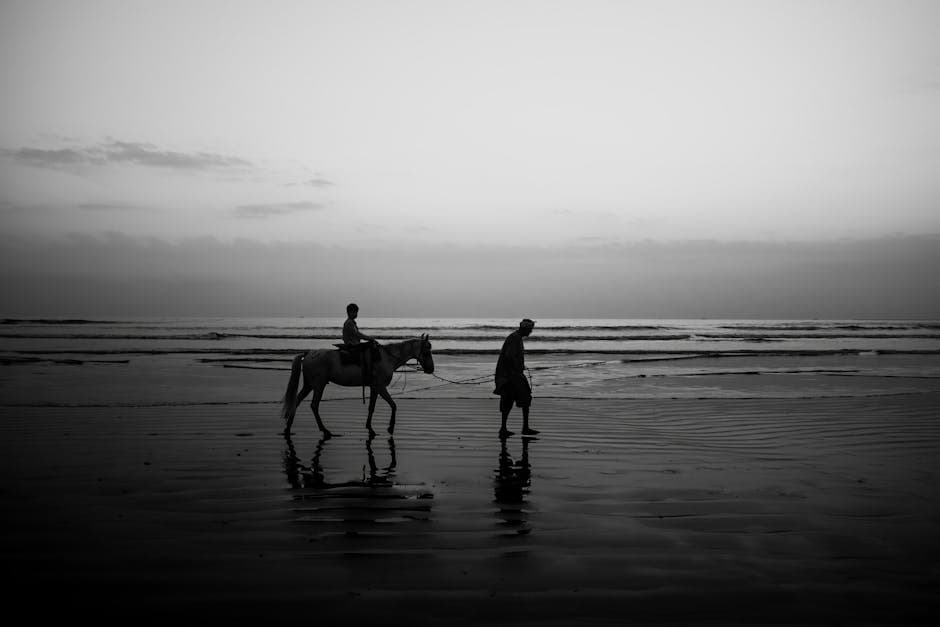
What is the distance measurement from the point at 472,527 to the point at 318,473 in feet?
10.0

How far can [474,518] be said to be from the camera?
19.5 ft

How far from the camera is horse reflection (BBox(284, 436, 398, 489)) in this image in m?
7.33

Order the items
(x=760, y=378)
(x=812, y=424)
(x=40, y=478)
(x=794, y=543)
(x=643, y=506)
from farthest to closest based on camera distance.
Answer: (x=760, y=378) < (x=812, y=424) < (x=40, y=478) < (x=643, y=506) < (x=794, y=543)

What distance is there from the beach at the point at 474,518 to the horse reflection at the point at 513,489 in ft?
0.13

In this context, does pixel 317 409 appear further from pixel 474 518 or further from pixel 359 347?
pixel 474 518

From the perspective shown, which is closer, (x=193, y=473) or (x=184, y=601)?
(x=184, y=601)

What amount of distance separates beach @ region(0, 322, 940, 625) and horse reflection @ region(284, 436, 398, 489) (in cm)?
6

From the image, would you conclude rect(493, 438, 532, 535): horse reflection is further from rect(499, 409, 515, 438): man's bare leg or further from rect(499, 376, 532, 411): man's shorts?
rect(499, 376, 532, 411): man's shorts

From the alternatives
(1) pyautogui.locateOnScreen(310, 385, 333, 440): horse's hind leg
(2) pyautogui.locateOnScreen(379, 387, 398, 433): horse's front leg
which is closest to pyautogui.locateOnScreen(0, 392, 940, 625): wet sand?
(1) pyautogui.locateOnScreen(310, 385, 333, 440): horse's hind leg

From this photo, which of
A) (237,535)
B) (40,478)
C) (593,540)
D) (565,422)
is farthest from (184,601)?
(565,422)

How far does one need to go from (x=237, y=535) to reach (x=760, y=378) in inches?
797

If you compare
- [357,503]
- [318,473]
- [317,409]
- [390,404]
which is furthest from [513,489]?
[317,409]

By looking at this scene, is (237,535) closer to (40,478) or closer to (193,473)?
(193,473)

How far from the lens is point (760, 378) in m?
21.3
